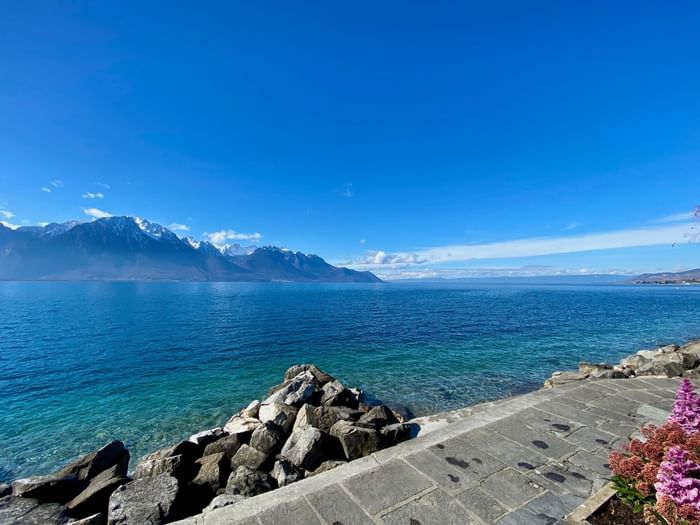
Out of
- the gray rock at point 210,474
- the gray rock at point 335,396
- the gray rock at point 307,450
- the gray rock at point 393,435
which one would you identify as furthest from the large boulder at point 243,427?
the gray rock at point 393,435

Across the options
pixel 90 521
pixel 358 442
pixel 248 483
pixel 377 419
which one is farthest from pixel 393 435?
pixel 90 521

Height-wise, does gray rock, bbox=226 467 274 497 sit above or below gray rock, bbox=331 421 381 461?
below

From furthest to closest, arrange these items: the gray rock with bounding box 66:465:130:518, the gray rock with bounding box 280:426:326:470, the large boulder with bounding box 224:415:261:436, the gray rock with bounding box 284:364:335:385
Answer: the gray rock with bounding box 284:364:335:385
the large boulder with bounding box 224:415:261:436
the gray rock with bounding box 280:426:326:470
the gray rock with bounding box 66:465:130:518

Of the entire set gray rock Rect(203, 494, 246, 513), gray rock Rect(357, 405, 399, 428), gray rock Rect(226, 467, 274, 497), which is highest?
gray rock Rect(203, 494, 246, 513)

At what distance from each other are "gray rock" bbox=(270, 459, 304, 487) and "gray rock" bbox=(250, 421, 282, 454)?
849mm

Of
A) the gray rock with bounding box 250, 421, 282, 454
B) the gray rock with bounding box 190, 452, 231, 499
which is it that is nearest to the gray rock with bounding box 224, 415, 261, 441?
the gray rock with bounding box 250, 421, 282, 454

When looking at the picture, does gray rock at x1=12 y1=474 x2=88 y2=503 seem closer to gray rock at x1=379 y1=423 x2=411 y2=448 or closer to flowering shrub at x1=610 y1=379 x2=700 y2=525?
gray rock at x1=379 y1=423 x2=411 y2=448

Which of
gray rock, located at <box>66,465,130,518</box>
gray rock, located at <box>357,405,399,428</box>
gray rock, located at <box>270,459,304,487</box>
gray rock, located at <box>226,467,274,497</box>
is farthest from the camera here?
gray rock, located at <box>357,405,399,428</box>

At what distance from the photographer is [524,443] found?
6062mm

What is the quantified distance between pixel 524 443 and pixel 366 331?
3070cm

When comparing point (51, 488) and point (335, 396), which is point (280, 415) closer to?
point (335, 396)

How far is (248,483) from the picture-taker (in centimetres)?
679

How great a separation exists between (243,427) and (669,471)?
1088cm

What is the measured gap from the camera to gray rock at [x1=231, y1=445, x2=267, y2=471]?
7.81m
